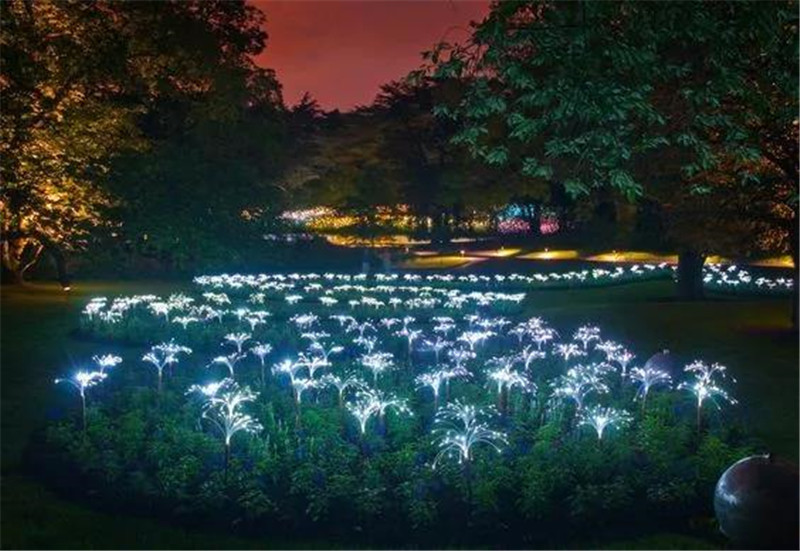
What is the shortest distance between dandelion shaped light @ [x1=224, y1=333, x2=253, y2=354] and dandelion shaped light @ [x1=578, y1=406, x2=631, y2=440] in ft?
30.1

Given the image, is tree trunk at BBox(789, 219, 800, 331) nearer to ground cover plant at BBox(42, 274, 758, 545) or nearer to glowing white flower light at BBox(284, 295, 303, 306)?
ground cover plant at BBox(42, 274, 758, 545)

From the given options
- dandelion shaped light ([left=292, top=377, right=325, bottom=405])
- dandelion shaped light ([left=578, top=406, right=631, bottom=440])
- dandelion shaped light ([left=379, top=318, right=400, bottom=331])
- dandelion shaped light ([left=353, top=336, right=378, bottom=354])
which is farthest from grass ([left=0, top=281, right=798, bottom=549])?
dandelion shaped light ([left=353, top=336, right=378, bottom=354])

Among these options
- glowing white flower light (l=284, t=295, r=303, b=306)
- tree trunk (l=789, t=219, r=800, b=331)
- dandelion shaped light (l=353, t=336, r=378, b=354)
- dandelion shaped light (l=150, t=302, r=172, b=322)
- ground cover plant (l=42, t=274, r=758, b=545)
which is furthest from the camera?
glowing white flower light (l=284, t=295, r=303, b=306)

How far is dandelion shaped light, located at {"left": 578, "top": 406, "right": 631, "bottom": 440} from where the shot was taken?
12445 millimetres

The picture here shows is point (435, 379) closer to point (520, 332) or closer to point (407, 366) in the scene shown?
point (407, 366)

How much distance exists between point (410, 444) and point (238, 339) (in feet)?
30.1

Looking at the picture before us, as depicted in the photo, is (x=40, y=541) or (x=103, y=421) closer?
(x=40, y=541)

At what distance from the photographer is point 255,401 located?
48.6 feet

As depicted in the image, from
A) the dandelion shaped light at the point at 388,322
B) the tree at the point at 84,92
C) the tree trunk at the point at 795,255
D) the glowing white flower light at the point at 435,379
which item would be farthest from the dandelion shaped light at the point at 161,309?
the tree trunk at the point at 795,255

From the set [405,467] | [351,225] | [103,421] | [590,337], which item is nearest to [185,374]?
[103,421]

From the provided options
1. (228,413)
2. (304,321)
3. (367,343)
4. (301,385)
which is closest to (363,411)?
(228,413)

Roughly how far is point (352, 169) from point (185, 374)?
4039cm

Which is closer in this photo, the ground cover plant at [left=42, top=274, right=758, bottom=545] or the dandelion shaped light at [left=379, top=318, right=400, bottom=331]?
the ground cover plant at [left=42, top=274, right=758, bottom=545]

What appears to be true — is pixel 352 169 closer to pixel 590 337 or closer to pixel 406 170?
pixel 406 170
